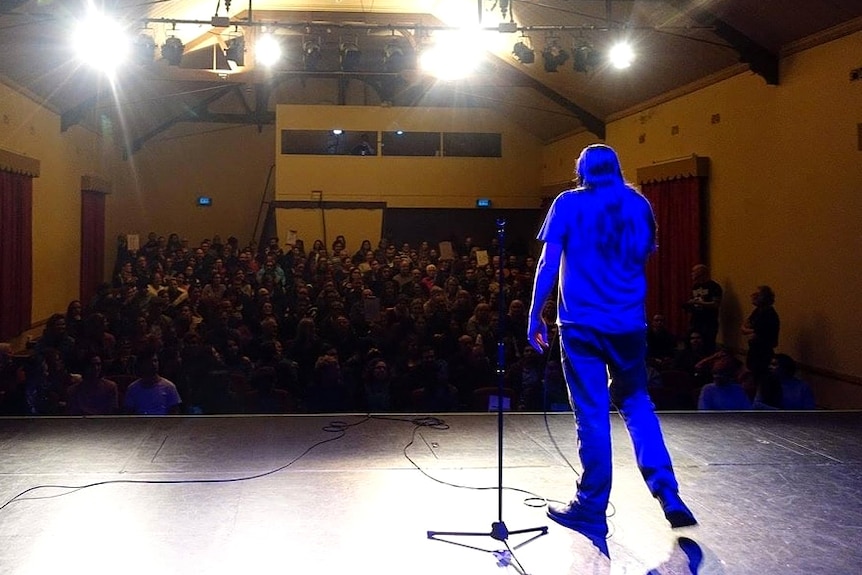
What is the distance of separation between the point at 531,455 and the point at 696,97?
231 inches

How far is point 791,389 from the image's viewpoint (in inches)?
203

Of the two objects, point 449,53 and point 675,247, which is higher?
point 449,53

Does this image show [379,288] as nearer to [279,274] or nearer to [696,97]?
[279,274]

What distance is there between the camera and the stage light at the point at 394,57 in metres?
7.66

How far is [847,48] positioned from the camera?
20.1ft

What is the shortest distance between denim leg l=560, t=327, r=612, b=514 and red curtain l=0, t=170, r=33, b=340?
6733mm

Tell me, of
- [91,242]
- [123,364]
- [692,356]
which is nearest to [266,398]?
[123,364]

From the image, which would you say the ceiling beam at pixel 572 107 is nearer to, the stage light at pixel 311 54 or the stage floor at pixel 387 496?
the stage light at pixel 311 54

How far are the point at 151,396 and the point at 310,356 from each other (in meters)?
1.69

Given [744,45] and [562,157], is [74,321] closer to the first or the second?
[744,45]

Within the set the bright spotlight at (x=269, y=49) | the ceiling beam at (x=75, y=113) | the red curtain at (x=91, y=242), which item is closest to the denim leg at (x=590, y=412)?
the bright spotlight at (x=269, y=49)

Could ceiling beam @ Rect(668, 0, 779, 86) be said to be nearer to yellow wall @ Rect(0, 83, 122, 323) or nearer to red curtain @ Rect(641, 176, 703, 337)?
red curtain @ Rect(641, 176, 703, 337)

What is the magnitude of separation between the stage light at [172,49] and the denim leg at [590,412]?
235 inches

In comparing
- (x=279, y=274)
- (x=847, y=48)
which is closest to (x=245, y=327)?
(x=279, y=274)
